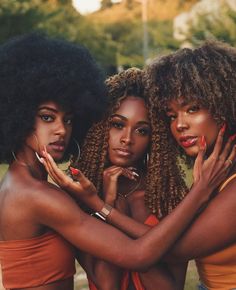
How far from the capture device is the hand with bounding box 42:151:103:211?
10.6ft

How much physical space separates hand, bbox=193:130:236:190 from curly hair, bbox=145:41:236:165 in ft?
0.64

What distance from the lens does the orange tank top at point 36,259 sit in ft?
10.5

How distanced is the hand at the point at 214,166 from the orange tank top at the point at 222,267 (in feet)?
0.19

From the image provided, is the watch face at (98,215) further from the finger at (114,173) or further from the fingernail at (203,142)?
the fingernail at (203,142)

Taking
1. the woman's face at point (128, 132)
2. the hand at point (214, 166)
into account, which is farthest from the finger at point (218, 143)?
the woman's face at point (128, 132)

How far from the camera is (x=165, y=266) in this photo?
346 cm

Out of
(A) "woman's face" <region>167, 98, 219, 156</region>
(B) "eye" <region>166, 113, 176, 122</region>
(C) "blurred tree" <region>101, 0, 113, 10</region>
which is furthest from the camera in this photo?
(C) "blurred tree" <region>101, 0, 113, 10</region>

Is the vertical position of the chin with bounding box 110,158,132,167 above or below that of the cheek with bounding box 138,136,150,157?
below

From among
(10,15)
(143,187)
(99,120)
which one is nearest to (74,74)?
(99,120)

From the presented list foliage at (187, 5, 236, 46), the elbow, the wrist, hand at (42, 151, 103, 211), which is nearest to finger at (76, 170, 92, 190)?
hand at (42, 151, 103, 211)

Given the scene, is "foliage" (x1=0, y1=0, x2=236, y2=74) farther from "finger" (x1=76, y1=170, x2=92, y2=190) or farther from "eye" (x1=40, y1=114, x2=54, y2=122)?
"finger" (x1=76, y1=170, x2=92, y2=190)

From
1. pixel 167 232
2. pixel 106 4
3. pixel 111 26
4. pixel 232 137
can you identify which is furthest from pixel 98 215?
pixel 106 4

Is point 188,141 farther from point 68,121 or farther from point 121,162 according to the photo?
point 68,121

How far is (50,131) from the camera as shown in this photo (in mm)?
3291
